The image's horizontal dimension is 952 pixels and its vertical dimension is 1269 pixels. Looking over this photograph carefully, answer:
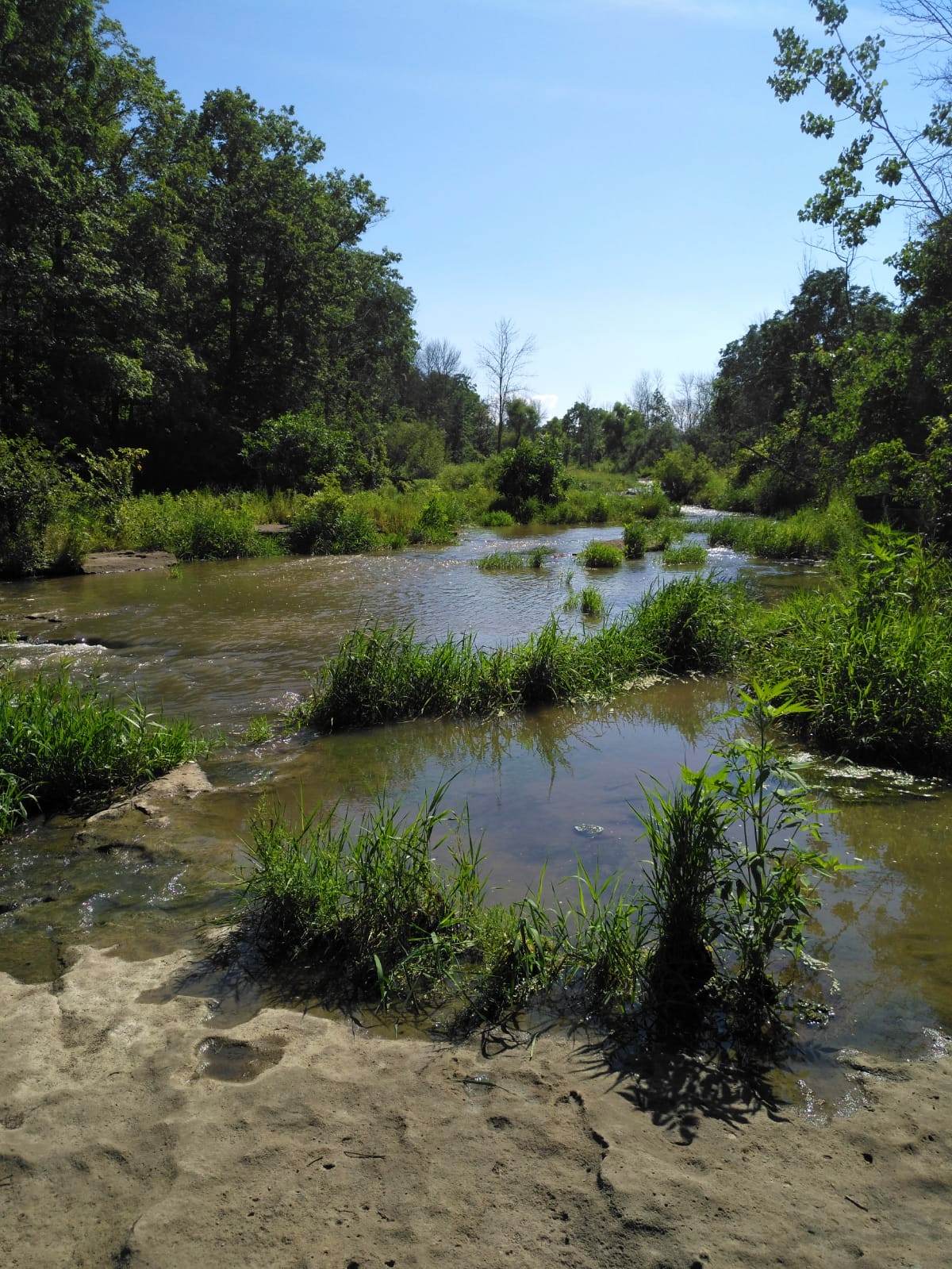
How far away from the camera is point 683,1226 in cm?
227

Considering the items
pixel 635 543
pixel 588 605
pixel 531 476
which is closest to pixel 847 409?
pixel 635 543

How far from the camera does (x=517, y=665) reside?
Answer: 8250mm

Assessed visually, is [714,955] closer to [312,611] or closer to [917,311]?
[312,611]

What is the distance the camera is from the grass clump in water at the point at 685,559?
63.7 feet

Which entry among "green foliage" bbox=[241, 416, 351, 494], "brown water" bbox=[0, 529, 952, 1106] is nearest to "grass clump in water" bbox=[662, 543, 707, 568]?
"brown water" bbox=[0, 529, 952, 1106]

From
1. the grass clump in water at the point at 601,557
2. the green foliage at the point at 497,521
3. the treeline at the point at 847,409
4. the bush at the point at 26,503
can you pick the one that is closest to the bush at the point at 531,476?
the green foliage at the point at 497,521

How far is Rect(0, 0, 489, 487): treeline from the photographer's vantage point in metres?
21.6

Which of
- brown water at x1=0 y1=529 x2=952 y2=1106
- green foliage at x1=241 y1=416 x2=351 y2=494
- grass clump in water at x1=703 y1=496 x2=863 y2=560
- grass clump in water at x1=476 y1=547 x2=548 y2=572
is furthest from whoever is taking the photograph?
green foliage at x1=241 y1=416 x2=351 y2=494

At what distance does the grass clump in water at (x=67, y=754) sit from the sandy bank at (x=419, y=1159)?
2.39 m

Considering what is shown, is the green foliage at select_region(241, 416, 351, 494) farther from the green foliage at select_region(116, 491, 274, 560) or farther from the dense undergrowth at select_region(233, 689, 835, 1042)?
the dense undergrowth at select_region(233, 689, 835, 1042)

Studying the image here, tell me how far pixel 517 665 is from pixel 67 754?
4325 millimetres

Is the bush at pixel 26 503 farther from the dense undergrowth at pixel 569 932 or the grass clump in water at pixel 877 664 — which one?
the dense undergrowth at pixel 569 932

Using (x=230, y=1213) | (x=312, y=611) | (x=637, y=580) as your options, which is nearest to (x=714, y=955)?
(x=230, y=1213)

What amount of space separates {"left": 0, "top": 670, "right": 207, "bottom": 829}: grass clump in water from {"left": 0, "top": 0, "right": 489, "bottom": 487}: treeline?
18.6 metres
